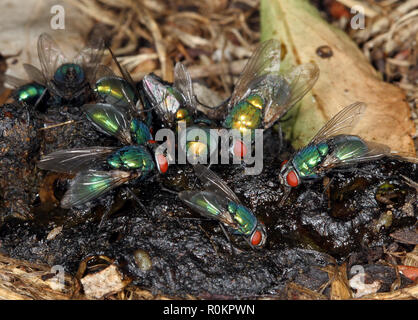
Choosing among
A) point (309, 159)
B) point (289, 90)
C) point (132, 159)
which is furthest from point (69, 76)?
point (309, 159)

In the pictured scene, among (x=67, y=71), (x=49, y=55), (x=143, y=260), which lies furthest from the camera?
(x=49, y=55)

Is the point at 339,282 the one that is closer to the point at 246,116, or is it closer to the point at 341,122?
the point at 341,122

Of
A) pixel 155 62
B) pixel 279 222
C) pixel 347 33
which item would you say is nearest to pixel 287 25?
pixel 347 33

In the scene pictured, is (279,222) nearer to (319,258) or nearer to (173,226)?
(319,258)

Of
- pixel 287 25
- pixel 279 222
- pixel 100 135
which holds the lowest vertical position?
pixel 279 222

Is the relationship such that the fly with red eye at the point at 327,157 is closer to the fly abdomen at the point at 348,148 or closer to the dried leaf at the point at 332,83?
the fly abdomen at the point at 348,148

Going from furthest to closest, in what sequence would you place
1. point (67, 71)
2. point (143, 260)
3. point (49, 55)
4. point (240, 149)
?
1. point (49, 55)
2. point (67, 71)
3. point (240, 149)
4. point (143, 260)
